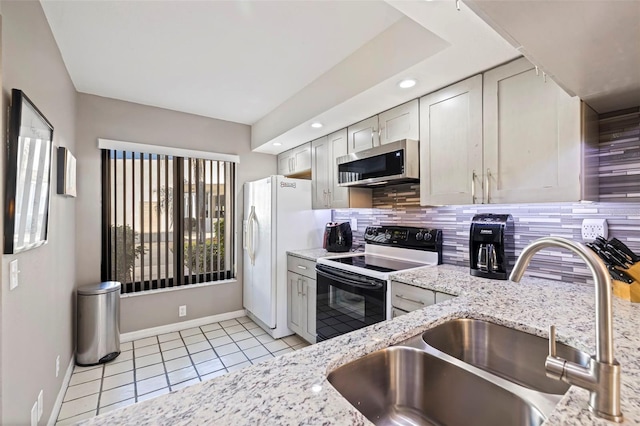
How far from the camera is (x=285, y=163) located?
4.06 m

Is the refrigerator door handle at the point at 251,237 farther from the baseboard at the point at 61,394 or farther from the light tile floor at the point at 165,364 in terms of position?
the baseboard at the point at 61,394

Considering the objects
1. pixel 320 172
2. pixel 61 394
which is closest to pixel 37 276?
pixel 61 394

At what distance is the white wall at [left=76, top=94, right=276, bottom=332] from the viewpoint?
9.80 ft

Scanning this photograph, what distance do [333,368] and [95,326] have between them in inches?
112

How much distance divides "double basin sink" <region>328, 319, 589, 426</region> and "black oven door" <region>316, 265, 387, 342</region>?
3.15 feet

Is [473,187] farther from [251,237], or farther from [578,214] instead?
[251,237]

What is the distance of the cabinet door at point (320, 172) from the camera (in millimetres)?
3199

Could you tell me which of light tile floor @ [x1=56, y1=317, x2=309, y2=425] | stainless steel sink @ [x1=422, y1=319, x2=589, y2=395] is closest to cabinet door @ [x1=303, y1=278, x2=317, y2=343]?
light tile floor @ [x1=56, y1=317, x2=309, y2=425]

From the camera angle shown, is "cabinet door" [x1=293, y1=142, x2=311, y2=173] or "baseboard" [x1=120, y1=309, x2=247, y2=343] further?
"cabinet door" [x1=293, y1=142, x2=311, y2=173]

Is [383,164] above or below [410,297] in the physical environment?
above

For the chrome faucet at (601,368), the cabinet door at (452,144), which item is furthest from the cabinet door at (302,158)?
the chrome faucet at (601,368)

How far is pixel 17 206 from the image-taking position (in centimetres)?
128

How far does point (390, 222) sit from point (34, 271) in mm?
2637

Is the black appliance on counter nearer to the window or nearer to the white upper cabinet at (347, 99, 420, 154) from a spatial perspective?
the white upper cabinet at (347, 99, 420, 154)
